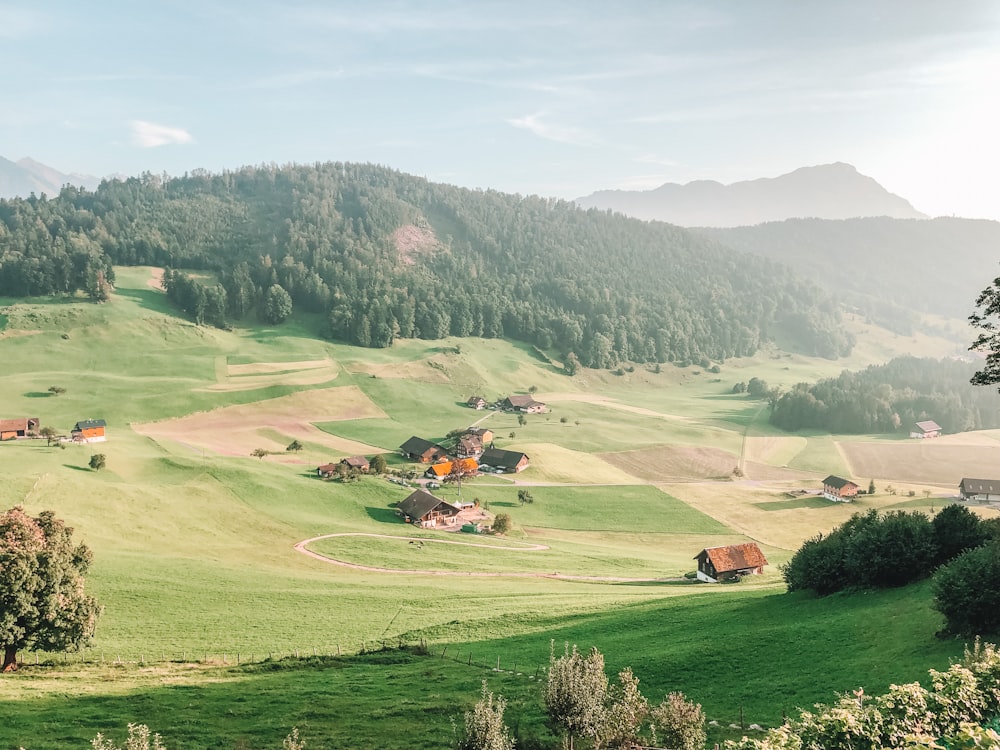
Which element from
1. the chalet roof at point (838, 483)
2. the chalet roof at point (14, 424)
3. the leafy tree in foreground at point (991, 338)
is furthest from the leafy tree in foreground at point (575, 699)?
the chalet roof at point (14, 424)

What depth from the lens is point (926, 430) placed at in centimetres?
17950

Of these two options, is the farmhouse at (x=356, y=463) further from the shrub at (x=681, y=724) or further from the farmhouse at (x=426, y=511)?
the shrub at (x=681, y=724)

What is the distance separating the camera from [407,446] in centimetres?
13200

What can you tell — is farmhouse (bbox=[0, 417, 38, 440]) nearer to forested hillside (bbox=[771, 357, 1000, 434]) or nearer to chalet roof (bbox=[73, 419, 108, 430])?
chalet roof (bbox=[73, 419, 108, 430])

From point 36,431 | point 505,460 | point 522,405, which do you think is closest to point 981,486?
point 505,460

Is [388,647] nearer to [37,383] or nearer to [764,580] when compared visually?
[764,580]

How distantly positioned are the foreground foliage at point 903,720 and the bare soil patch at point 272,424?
359 feet

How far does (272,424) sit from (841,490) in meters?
121

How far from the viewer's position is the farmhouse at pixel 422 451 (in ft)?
419

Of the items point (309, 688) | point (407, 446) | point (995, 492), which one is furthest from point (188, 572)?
Result: point (995, 492)

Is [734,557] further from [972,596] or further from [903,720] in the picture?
[903,720]

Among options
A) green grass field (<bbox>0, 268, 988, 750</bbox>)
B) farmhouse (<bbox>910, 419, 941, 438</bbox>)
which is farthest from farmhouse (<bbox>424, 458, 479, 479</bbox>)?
farmhouse (<bbox>910, 419, 941, 438</bbox>)

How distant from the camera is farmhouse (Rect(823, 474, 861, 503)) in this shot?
11388 cm

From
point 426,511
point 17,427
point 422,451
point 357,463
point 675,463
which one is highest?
point 17,427
